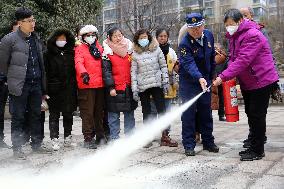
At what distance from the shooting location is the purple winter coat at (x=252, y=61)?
5.45 metres

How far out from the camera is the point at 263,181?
4488 mm

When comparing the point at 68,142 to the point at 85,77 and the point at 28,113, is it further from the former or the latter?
the point at 85,77

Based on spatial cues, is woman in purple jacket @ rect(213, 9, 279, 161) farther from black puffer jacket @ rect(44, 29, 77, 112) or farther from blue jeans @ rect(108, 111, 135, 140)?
black puffer jacket @ rect(44, 29, 77, 112)

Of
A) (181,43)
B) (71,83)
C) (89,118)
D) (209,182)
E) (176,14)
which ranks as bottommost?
(209,182)

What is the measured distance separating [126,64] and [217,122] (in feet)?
12.7

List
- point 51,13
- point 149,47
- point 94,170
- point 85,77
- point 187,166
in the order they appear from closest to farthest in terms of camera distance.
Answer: point 94,170
point 187,166
point 85,77
point 149,47
point 51,13

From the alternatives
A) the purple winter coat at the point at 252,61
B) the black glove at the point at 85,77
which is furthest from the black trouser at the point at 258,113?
the black glove at the point at 85,77

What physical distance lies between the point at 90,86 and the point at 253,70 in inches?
108

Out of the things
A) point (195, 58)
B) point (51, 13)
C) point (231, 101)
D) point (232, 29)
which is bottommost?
point (231, 101)

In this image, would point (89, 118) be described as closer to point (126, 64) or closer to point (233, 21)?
point (126, 64)

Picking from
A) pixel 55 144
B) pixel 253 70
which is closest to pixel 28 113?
pixel 55 144

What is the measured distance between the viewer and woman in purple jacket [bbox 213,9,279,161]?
547 centimetres

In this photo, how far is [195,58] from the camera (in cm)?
618

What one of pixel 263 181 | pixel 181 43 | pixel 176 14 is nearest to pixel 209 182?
pixel 263 181
